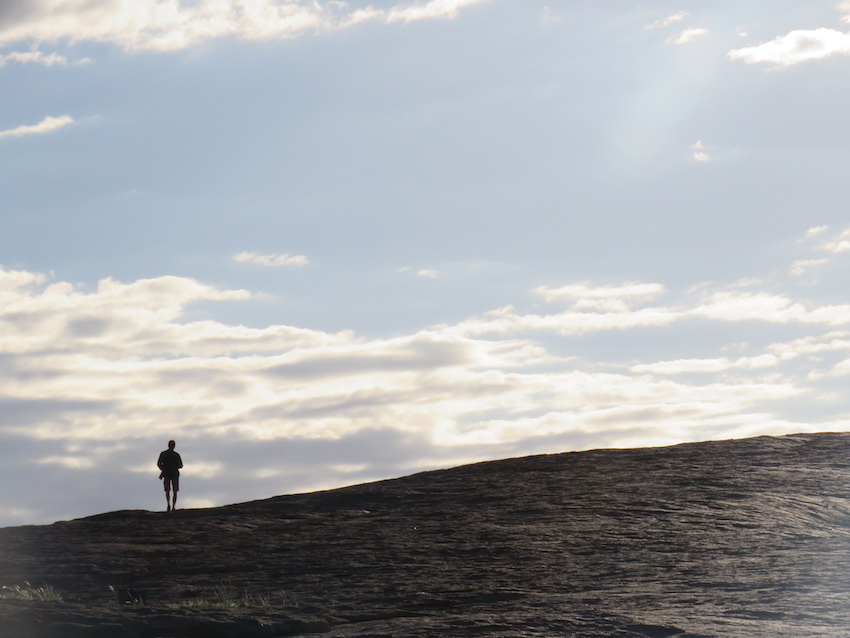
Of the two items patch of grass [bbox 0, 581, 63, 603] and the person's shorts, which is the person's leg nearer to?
the person's shorts

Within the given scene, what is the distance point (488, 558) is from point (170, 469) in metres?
10.6

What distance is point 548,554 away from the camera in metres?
16.7

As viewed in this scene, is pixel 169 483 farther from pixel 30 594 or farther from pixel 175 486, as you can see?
pixel 30 594

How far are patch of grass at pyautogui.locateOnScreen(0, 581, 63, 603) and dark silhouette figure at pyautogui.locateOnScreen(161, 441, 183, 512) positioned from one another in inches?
352

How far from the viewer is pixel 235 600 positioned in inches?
555

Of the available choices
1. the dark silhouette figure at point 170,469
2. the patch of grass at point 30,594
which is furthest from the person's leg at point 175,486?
the patch of grass at point 30,594

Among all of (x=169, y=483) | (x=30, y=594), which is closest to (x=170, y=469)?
(x=169, y=483)

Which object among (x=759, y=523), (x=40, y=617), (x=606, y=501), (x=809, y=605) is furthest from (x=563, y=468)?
(x=40, y=617)

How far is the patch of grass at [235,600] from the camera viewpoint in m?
13.6

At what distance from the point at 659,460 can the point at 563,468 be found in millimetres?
2628

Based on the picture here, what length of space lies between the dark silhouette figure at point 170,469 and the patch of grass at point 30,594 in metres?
8.94

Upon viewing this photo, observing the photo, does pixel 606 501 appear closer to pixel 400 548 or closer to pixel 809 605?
pixel 400 548

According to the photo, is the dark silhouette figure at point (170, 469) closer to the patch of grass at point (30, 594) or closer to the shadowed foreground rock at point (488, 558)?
the shadowed foreground rock at point (488, 558)

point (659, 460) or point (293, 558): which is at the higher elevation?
point (659, 460)
